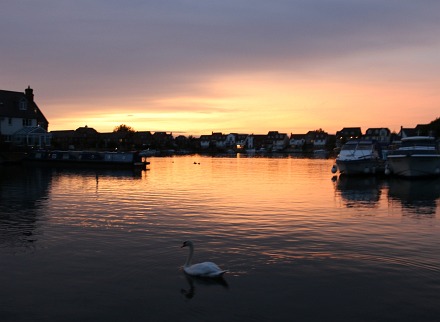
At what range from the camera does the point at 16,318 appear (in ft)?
34.2

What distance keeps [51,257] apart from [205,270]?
19.2 feet

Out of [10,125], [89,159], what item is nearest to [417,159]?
[89,159]

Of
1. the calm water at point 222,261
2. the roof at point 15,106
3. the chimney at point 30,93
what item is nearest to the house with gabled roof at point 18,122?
the roof at point 15,106

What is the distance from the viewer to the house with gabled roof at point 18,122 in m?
82.3

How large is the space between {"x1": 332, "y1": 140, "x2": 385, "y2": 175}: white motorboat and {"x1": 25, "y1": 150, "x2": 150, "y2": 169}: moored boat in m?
29.8

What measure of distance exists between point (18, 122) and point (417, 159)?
2729 inches

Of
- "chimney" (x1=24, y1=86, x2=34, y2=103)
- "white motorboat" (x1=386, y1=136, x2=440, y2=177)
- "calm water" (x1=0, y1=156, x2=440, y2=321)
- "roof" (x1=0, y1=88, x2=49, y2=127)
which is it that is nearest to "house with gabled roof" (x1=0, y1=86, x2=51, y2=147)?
"roof" (x1=0, y1=88, x2=49, y2=127)

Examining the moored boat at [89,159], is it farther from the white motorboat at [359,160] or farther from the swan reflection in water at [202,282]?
the swan reflection in water at [202,282]

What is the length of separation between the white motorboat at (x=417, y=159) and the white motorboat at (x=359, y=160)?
147 inches

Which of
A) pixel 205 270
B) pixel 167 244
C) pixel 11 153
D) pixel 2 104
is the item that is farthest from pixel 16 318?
pixel 2 104

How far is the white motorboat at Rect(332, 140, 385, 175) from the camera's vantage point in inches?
2169

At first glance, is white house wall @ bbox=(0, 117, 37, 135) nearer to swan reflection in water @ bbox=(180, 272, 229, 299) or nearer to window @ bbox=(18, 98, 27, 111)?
window @ bbox=(18, 98, 27, 111)

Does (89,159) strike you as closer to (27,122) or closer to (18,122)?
(18,122)

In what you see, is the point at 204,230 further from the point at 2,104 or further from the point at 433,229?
the point at 2,104
